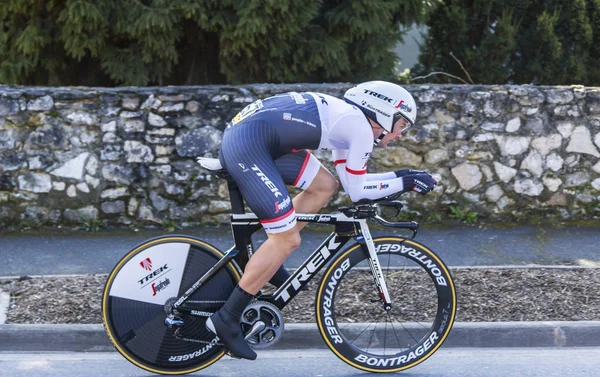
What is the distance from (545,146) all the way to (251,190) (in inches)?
176

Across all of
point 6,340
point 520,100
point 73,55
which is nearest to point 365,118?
point 6,340

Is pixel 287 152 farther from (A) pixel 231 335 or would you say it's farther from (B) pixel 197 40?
(B) pixel 197 40

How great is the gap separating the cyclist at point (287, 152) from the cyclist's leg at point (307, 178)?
142 mm

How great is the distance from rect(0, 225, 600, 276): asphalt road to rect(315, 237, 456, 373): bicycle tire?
74.8 inches

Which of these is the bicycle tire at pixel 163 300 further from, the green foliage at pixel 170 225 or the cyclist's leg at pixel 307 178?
the green foliage at pixel 170 225

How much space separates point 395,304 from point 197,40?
5.58 metres

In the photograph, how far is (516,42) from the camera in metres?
11.5

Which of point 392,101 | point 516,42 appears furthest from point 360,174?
point 516,42

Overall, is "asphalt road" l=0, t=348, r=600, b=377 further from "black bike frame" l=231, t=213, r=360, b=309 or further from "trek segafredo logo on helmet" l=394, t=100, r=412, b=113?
"trek segafredo logo on helmet" l=394, t=100, r=412, b=113

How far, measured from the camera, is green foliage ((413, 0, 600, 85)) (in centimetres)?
1136

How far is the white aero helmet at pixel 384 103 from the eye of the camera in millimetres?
4676

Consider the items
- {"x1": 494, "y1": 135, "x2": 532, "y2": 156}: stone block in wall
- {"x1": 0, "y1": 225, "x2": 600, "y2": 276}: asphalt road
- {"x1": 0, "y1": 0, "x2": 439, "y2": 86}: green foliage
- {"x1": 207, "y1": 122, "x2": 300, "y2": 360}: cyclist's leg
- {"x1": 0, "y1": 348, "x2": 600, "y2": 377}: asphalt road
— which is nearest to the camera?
{"x1": 207, "y1": 122, "x2": 300, "y2": 360}: cyclist's leg

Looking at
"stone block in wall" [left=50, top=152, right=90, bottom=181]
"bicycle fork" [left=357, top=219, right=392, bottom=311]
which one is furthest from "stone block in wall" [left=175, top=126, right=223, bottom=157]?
"bicycle fork" [left=357, top=219, right=392, bottom=311]

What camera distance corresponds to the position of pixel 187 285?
4.90 m
